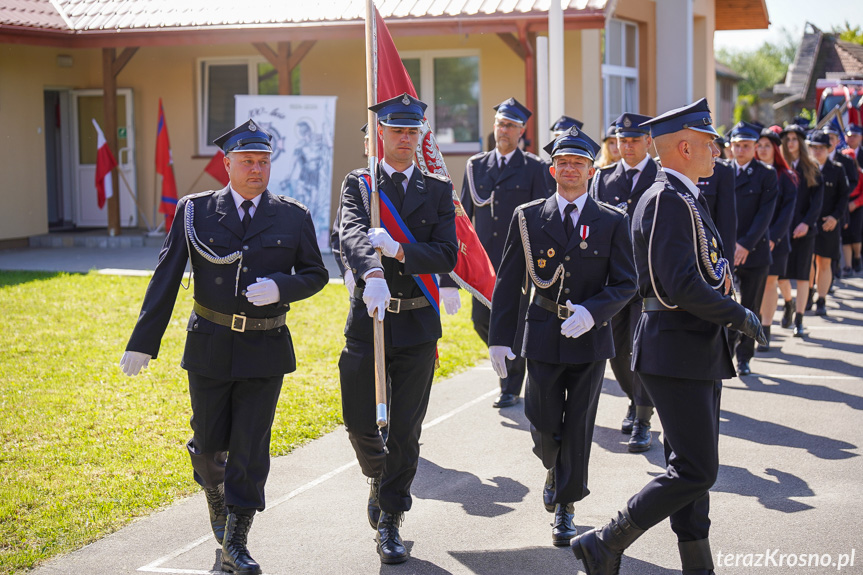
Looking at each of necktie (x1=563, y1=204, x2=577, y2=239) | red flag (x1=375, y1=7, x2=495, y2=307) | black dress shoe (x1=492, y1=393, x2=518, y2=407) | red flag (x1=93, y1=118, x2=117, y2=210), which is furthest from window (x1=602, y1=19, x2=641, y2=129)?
necktie (x1=563, y1=204, x2=577, y2=239)

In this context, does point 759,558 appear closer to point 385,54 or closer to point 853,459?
point 853,459

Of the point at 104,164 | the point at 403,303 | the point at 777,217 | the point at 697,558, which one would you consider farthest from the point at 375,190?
the point at 104,164

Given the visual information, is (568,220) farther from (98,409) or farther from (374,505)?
(98,409)

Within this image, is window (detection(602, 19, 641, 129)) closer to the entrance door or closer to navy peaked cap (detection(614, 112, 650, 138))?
the entrance door

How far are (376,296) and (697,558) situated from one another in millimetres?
1854

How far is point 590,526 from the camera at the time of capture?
17.7 feet

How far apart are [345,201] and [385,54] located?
1.02 m

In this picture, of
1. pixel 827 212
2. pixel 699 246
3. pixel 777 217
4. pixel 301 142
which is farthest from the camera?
pixel 301 142

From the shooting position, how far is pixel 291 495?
6008 mm

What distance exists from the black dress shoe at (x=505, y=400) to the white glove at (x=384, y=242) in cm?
343

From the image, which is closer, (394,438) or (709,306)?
(709,306)

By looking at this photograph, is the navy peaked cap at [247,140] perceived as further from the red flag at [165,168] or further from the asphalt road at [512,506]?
the red flag at [165,168]

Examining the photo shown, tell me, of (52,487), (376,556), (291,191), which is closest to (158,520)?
(52,487)

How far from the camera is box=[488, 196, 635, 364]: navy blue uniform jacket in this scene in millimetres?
5227
